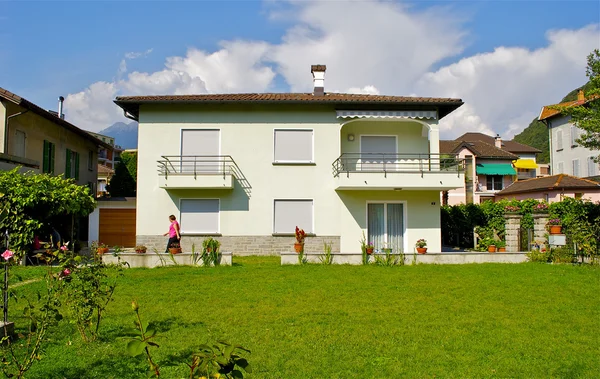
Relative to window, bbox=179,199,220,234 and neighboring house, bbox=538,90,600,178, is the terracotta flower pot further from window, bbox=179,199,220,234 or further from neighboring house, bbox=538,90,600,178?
neighboring house, bbox=538,90,600,178

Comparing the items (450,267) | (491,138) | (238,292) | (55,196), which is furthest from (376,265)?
(491,138)

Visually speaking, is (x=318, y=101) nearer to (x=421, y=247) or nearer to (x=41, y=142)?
(x=421, y=247)

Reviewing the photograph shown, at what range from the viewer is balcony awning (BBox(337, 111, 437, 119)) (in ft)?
59.9

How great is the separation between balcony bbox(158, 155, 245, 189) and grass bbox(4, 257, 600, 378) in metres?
6.26

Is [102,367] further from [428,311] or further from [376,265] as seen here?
[376,265]

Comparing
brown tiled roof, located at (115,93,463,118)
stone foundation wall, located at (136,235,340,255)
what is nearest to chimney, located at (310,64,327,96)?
brown tiled roof, located at (115,93,463,118)

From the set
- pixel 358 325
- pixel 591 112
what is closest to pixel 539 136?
pixel 591 112

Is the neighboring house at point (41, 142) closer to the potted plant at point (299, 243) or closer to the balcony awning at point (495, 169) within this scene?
the potted plant at point (299, 243)

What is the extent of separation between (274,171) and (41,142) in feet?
39.3

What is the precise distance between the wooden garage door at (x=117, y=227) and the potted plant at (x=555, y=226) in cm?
1896

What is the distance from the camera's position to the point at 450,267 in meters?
14.3

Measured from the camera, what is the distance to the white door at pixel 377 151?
63.2 feet

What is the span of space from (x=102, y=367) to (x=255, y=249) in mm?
13574

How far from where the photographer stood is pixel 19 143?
63.1ft
